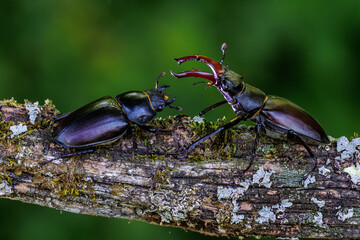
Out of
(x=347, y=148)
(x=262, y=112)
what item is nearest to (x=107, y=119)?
(x=262, y=112)

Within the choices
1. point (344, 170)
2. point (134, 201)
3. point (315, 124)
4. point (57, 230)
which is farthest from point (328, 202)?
point (57, 230)

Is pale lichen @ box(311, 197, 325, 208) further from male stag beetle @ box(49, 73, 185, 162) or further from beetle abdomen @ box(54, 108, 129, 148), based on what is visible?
beetle abdomen @ box(54, 108, 129, 148)

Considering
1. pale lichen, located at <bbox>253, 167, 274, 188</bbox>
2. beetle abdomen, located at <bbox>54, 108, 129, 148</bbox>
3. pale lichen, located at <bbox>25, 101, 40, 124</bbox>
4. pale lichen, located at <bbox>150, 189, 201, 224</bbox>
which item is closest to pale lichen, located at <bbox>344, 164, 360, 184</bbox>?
pale lichen, located at <bbox>253, 167, 274, 188</bbox>

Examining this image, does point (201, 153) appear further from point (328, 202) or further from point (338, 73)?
A: point (338, 73)

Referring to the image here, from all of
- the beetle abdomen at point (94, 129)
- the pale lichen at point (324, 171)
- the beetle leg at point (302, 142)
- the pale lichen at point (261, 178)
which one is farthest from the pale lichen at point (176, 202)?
the pale lichen at point (324, 171)

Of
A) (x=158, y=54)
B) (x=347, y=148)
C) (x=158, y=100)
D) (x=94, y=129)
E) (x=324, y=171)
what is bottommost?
(x=324, y=171)

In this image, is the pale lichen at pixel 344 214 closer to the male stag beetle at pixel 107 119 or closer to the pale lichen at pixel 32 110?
the male stag beetle at pixel 107 119

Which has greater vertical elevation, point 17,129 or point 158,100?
point 158,100

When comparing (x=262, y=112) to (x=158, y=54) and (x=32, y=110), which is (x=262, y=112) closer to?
(x=32, y=110)
